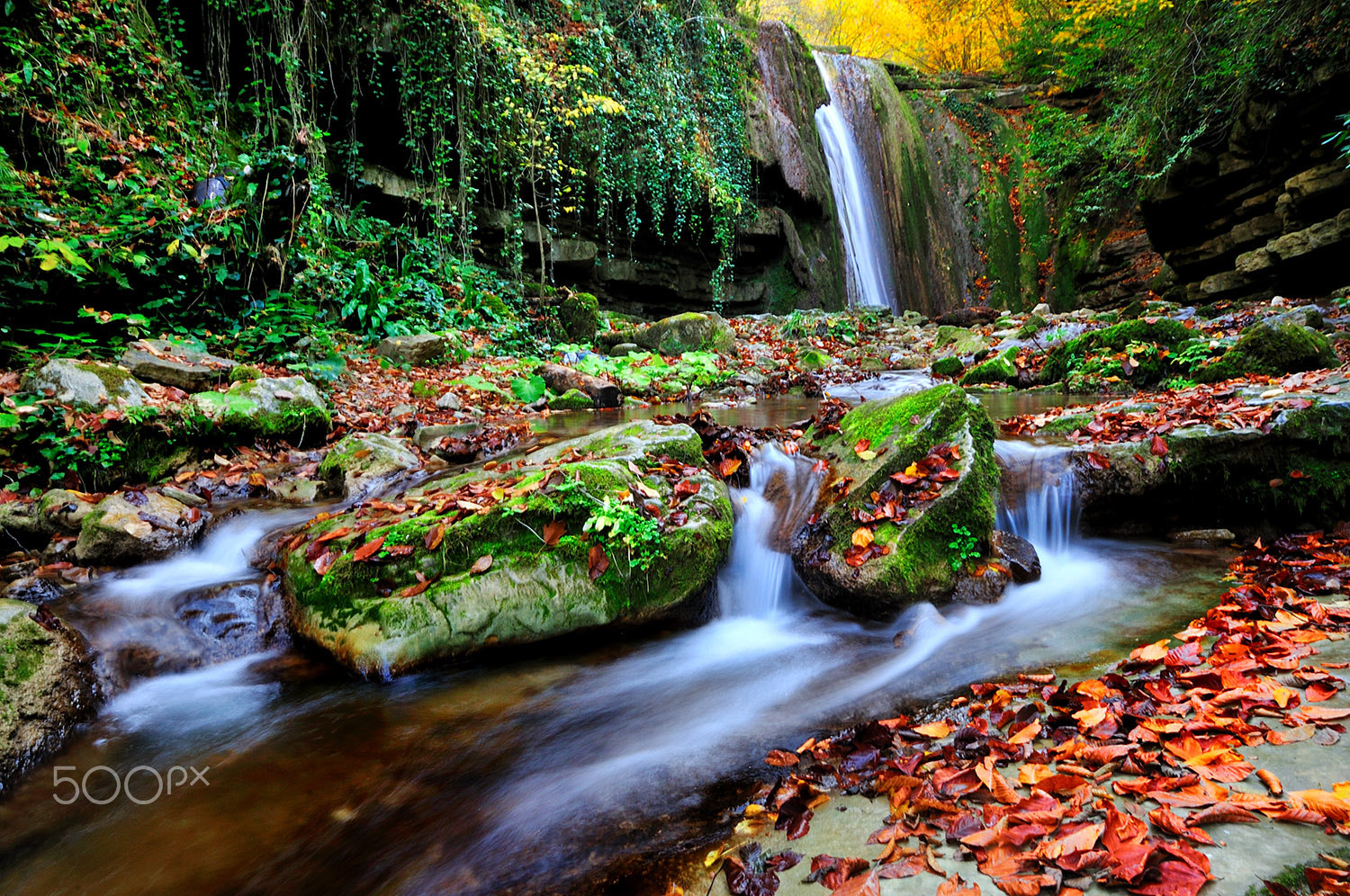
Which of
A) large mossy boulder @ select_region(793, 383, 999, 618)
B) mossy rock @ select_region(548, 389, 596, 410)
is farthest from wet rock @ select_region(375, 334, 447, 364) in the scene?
large mossy boulder @ select_region(793, 383, 999, 618)

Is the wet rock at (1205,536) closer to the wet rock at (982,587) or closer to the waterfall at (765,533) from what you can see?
the wet rock at (982,587)

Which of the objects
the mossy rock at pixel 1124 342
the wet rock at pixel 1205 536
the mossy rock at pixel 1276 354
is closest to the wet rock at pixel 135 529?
the wet rock at pixel 1205 536

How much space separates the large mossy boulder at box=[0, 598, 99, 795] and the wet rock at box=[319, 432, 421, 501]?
1985 mm

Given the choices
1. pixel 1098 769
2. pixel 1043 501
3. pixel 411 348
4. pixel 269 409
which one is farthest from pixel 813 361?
pixel 1098 769

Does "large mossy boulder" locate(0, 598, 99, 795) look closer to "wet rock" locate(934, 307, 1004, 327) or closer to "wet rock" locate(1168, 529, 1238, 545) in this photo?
"wet rock" locate(1168, 529, 1238, 545)

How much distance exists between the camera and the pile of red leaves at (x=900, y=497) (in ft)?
11.6

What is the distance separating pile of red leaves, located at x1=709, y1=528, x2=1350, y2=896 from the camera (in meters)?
A: 1.29

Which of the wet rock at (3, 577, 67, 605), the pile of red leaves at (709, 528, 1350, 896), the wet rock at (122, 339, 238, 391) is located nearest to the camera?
the pile of red leaves at (709, 528, 1350, 896)

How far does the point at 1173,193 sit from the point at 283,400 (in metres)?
15.1

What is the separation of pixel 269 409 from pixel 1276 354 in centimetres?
1021

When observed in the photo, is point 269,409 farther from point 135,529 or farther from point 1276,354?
point 1276,354

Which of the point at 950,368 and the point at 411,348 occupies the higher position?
the point at 411,348

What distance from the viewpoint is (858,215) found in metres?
17.9

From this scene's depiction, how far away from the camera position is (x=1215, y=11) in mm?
9445
